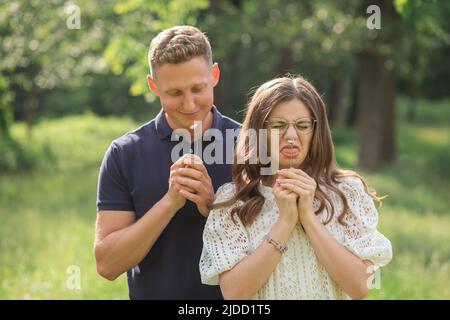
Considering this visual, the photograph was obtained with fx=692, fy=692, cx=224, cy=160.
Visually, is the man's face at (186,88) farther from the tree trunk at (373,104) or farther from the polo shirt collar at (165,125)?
the tree trunk at (373,104)

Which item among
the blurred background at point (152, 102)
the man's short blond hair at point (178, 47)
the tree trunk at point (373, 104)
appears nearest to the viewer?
the man's short blond hair at point (178, 47)

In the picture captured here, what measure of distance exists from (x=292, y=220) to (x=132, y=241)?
0.80 metres

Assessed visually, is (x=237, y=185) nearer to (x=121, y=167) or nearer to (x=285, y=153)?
(x=285, y=153)

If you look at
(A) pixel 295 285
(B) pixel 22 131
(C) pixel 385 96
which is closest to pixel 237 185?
(A) pixel 295 285

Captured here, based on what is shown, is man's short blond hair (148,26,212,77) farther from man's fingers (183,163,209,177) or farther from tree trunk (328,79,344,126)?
tree trunk (328,79,344,126)

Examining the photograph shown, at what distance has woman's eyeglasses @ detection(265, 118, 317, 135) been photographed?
3.02 meters

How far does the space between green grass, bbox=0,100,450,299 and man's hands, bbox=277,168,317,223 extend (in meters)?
3.45

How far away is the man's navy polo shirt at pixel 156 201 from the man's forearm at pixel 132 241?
15 centimetres

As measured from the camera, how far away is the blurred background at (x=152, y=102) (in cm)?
732

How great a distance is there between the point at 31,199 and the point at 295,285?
1032 cm

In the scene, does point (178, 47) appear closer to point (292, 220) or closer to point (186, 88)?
point (186, 88)

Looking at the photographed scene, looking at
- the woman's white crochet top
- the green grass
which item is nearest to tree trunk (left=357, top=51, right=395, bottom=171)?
the green grass

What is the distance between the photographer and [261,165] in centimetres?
316

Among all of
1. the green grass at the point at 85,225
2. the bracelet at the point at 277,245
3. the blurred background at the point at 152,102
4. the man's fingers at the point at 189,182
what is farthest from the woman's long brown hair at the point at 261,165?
the green grass at the point at 85,225
